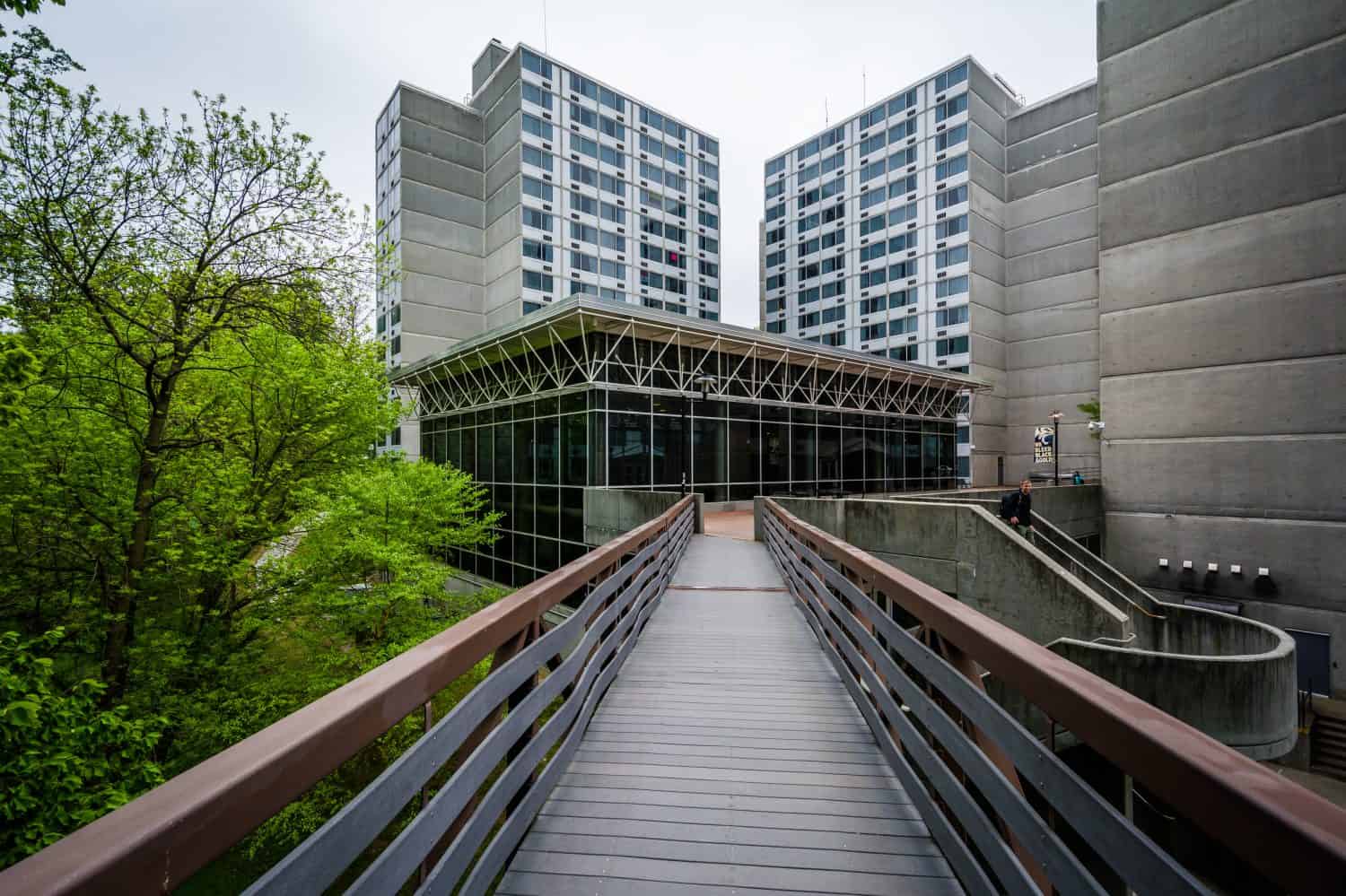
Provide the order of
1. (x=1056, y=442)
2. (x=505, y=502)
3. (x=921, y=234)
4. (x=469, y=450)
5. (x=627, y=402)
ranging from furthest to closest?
(x=921, y=234)
(x=1056, y=442)
(x=469, y=450)
(x=505, y=502)
(x=627, y=402)

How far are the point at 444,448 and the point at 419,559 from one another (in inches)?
701

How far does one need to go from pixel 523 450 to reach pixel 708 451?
26.2 ft

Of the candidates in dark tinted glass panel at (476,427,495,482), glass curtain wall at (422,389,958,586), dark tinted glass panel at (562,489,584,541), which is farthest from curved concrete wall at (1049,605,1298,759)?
dark tinted glass panel at (476,427,495,482)

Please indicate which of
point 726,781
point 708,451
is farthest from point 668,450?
point 726,781

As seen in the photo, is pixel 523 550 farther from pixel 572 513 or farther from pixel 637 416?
pixel 637 416

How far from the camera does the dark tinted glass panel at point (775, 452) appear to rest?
27.4 m

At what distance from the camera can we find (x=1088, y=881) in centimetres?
173

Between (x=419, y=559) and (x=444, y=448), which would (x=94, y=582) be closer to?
(x=419, y=559)

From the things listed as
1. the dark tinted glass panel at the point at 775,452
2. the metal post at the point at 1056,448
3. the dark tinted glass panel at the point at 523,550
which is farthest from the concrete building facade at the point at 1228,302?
the dark tinted glass panel at the point at 523,550

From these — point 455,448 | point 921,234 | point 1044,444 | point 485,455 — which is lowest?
point 485,455

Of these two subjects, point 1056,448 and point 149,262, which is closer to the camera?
point 149,262

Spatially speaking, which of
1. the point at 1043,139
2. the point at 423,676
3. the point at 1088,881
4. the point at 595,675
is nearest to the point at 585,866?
the point at 423,676

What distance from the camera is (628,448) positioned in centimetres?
2288

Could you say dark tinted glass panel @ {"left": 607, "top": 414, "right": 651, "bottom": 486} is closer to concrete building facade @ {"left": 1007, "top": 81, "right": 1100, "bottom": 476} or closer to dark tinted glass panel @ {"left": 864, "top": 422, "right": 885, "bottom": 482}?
dark tinted glass panel @ {"left": 864, "top": 422, "right": 885, "bottom": 482}
